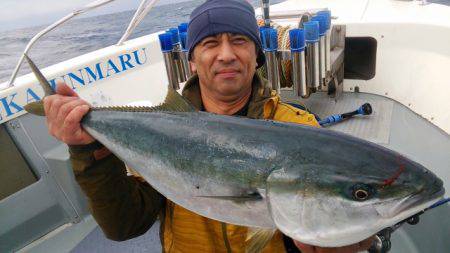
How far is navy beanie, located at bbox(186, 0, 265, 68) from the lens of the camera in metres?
2.05

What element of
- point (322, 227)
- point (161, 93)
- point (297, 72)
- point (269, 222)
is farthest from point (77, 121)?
point (161, 93)

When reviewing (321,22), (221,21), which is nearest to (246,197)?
(221,21)

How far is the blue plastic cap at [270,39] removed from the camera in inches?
139

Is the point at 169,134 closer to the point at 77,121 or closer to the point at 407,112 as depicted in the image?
the point at 77,121

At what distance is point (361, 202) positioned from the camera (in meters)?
1.14

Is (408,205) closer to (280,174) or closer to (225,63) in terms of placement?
(280,174)

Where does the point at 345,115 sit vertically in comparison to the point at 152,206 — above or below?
below

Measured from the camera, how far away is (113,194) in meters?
1.81

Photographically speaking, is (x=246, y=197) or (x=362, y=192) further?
(x=246, y=197)

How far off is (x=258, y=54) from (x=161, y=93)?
2.70 m

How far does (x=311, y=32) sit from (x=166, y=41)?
1556mm

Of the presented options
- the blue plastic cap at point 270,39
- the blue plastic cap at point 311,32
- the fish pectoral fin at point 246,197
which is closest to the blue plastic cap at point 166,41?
the blue plastic cap at point 270,39

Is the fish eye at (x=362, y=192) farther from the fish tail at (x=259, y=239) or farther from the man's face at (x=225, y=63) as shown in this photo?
the man's face at (x=225, y=63)

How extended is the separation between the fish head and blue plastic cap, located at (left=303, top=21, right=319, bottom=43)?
248 centimetres
